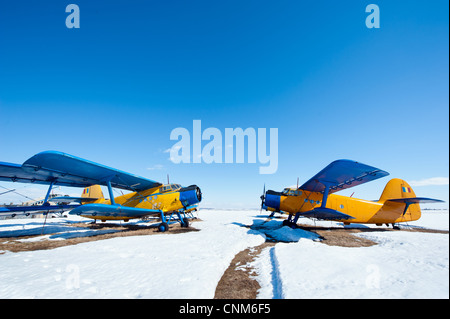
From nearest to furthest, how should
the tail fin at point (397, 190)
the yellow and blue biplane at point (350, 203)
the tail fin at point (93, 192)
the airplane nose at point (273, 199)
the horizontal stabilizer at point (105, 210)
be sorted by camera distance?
the horizontal stabilizer at point (105, 210) < the yellow and blue biplane at point (350, 203) < the airplane nose at point (273, 199) < the tail fin at point (397, 190) < the tail fin at point (93, 192)

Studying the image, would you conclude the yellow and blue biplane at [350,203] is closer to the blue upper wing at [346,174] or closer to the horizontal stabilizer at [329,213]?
the blue upper wing at [346,174]

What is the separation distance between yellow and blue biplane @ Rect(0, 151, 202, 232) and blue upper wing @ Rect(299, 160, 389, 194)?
27.1 feet

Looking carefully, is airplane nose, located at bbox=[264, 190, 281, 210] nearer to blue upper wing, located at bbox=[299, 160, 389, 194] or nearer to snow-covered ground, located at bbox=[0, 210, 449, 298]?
blue upper wing, located at bbox=[299, 160, 389, 194]

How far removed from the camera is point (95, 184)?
38.5 feet

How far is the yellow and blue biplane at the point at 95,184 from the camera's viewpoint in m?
8.06

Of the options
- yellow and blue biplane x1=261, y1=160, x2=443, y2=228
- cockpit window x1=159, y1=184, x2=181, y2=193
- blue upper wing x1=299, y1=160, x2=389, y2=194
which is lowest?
yellow and blue biplane x1=261, y1=160, x2=443, y2=228

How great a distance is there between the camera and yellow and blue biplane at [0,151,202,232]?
806cm

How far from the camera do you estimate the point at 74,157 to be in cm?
760

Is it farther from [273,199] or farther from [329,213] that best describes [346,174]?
[273,199]

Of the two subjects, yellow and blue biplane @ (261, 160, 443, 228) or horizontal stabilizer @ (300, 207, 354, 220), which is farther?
yellow and blue biplane @ (261, 160, 443, 228)

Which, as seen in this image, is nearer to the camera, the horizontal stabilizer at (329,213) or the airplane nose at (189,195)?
Answer: the horizontal stabilizer at (329,213)

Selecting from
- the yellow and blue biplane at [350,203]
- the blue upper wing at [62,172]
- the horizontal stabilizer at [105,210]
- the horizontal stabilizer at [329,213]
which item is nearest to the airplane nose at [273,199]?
the yellow and blue biplane at [350,203]

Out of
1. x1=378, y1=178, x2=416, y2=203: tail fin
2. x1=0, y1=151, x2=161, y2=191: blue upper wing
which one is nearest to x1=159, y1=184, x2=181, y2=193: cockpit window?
x1=0, y1=151, x2=161, y2=191: blue upper wing
